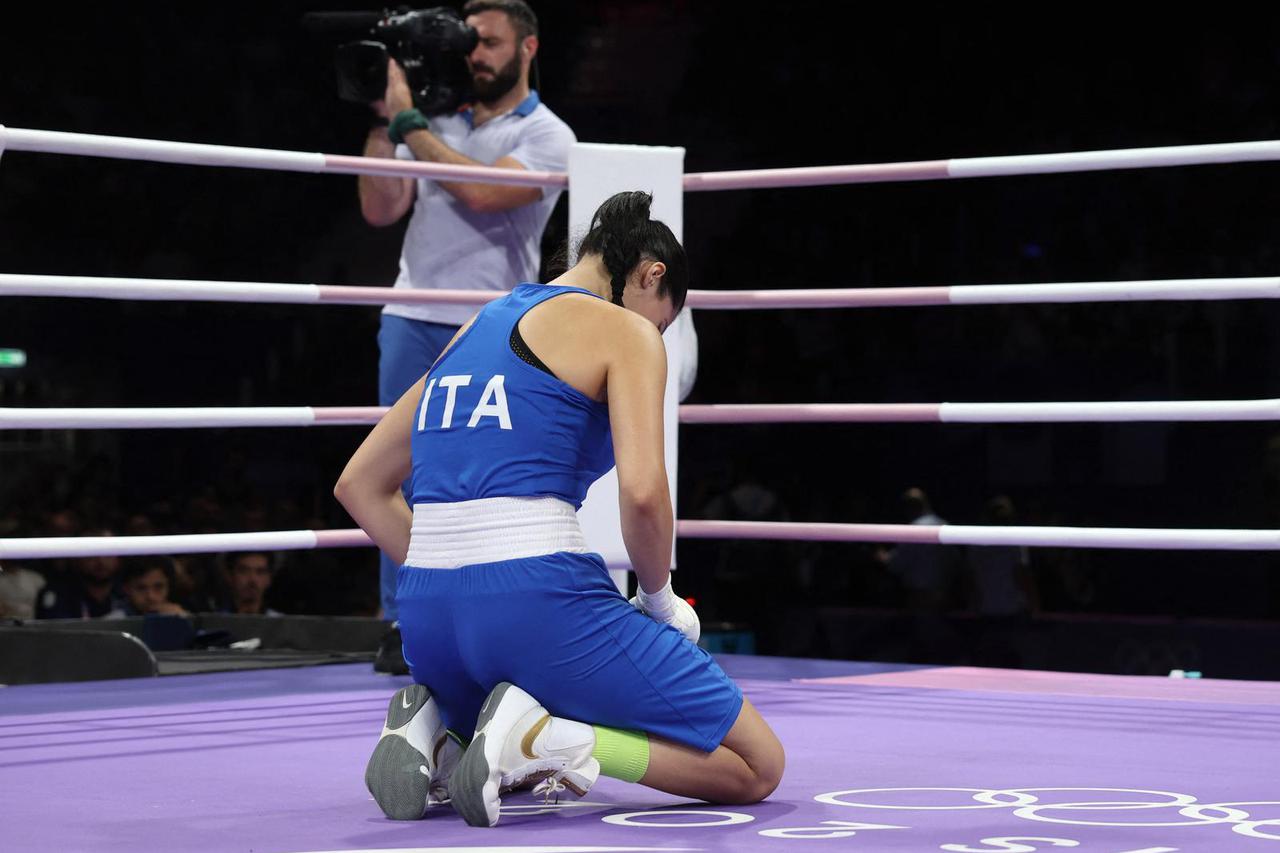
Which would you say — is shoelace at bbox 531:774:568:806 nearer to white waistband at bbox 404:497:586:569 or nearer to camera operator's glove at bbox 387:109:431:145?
white waistband at bbox 404:497:586:569

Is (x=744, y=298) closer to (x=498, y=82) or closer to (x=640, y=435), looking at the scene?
(x=498, y=82)

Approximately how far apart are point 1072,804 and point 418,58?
69.4 inches

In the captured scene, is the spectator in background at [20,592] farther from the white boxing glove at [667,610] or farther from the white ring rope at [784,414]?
the white boxing glove at [667,610]

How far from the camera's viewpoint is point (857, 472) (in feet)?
24.1

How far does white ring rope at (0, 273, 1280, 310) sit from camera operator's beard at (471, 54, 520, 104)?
39 cm

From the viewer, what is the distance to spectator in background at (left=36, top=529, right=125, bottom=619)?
5516 mm

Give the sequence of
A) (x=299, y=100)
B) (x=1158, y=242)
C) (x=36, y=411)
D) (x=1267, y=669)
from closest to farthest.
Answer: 1. (x=36, y=411)
2. (x=1267, y=669)
3. (x=1158, y=242)
4. (x=299, y=100)

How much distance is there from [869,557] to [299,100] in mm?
2953

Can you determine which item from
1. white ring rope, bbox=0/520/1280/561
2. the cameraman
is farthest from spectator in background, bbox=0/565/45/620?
white ring rope, bbox=0/520/1280/561

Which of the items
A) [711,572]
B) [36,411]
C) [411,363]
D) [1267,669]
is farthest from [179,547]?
[711,572]

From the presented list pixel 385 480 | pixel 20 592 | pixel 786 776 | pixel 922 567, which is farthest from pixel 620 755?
pixel 922 567

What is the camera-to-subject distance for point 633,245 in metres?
1.72

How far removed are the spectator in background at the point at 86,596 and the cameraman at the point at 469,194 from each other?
282 centimetres

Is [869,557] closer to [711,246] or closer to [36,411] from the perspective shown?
[711,246]
